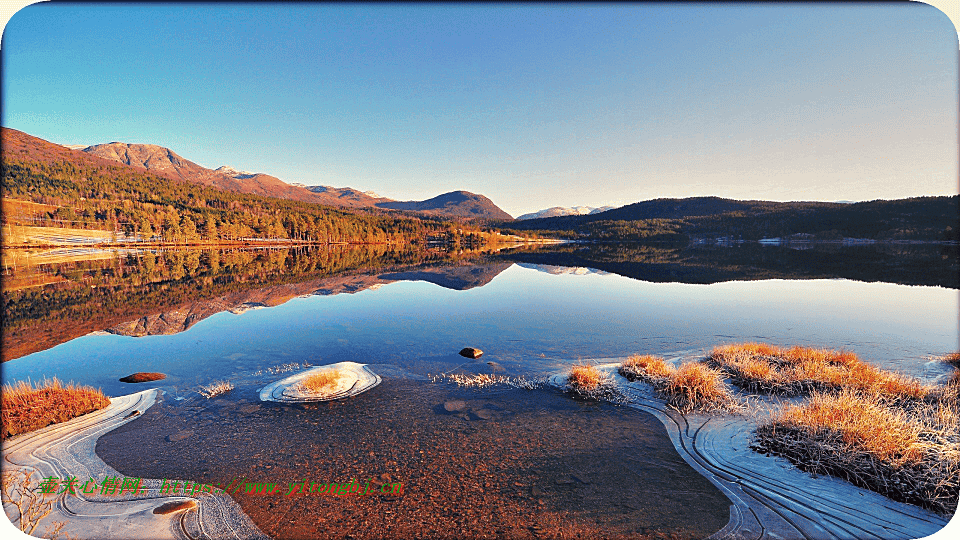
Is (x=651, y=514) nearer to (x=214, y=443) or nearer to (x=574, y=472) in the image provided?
(x=574, y=472)

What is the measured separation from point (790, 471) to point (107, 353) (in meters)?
23.0

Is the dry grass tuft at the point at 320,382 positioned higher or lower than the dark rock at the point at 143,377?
higher

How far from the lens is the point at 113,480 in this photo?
21.8 ft

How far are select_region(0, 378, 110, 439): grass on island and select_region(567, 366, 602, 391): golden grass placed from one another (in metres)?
13.5

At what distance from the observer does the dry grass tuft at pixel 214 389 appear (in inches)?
443

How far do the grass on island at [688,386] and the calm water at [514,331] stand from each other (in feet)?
12.0

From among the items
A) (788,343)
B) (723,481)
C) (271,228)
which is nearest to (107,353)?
(723,481)

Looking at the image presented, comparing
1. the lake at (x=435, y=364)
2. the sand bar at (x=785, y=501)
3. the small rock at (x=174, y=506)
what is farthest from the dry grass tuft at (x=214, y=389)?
the sand bar at (x=785, y=501)

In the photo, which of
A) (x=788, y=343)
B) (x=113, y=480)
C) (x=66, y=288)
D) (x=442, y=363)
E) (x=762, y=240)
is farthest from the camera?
(x=762, y=240)

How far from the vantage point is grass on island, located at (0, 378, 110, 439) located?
8.43m

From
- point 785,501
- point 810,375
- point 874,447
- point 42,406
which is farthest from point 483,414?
point 42,406

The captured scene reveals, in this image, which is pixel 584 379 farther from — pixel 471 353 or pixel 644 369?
pixel 471 353

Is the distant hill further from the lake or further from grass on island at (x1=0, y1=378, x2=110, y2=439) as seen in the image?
grass on island at (x1=0, y1=378, x2=110, y2=439)

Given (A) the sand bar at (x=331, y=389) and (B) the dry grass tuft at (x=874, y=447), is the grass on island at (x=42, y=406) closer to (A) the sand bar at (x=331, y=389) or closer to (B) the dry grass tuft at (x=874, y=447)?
(A) the sand bar at (x=331, y=389)
